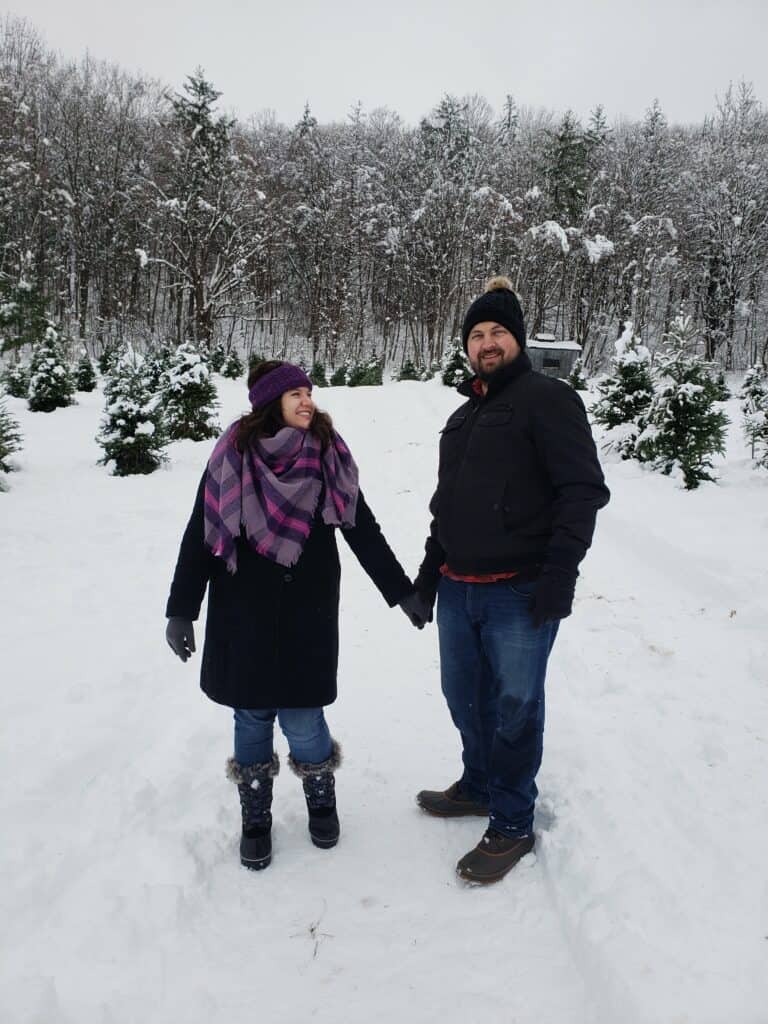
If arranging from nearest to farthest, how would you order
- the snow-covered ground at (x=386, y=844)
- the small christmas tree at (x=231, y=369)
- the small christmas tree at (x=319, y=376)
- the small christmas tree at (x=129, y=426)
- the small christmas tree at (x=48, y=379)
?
the snow-covered ground at (x=386, y=844), the small christmas tree at (x=129, y=426), the small christmas tree at (x=48, y=379), the small christmas tree at (x=231, y=369), the small christmas tree at (x=319, y=376)

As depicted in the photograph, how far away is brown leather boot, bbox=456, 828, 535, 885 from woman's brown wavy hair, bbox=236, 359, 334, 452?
5.55 feet

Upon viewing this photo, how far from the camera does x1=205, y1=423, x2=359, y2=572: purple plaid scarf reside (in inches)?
85.2

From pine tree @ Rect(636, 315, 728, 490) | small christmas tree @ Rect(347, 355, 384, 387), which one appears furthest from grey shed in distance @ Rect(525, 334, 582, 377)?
pine tree @ Rect(636, 315, 728, 490)

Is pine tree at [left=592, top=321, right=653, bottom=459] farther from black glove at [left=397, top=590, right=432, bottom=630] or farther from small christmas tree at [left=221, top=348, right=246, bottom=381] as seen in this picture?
small christmas tree at [left=221, top=348, right=246, bottom=381]

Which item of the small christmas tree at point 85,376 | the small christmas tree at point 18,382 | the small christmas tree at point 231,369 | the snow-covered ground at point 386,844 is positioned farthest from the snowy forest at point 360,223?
the snow-covered ground at point 386,844

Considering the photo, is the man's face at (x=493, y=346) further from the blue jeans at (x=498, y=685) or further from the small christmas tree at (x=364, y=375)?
the small christmas tree at (x=364, y=375)

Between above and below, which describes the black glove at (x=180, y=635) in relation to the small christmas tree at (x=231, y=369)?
below

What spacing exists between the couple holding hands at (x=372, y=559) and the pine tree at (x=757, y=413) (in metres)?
7.45

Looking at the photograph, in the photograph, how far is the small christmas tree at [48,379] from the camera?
1505 centimetres

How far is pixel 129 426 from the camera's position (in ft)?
29.9

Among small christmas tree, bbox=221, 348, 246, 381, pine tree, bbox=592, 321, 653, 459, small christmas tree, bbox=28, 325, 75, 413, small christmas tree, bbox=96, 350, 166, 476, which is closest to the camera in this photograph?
small christmas tree, bbox=96, 350, 166, 476

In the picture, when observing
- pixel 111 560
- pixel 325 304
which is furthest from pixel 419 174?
pixel 111 560

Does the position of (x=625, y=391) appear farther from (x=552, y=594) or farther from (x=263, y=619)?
(x=263, y=619)

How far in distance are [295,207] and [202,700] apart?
107 feet
